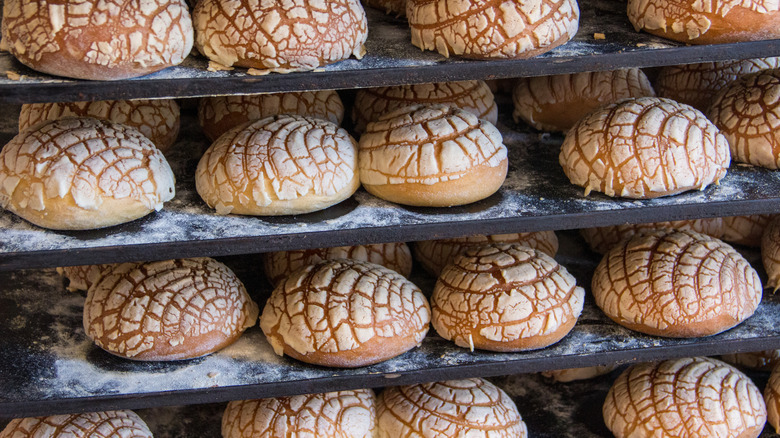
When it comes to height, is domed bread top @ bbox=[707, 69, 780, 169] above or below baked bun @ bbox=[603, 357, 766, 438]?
above

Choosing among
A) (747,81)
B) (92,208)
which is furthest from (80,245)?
(747,81)

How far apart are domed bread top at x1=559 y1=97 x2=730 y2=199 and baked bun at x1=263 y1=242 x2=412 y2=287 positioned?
61 cm

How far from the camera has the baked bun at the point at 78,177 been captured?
5.42 feet

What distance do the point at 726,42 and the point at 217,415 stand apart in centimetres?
182

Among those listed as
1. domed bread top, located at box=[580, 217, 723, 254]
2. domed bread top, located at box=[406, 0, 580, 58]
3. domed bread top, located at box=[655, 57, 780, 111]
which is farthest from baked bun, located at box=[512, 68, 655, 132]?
domed bread top, located at box=[406, 0, 580, 58]

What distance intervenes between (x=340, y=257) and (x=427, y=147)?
530mm

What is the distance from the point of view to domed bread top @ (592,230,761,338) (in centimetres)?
192

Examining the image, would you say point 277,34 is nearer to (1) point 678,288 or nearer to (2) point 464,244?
(2) point 464,244

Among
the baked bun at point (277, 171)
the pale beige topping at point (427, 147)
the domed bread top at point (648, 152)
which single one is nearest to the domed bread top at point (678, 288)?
the domed bread top at point (648, 152)

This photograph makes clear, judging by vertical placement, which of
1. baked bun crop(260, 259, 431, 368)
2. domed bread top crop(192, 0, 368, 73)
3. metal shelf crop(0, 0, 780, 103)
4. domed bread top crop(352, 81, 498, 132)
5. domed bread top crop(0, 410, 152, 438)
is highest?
domed bread top crop(192, 0, 368, 73)

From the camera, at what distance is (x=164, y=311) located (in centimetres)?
182

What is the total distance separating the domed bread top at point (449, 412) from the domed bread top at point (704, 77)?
1.13m

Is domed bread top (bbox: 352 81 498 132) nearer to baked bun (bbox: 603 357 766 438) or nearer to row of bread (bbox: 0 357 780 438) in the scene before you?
row of bread (bbox: 0 357 780 438)

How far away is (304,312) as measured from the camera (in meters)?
1.84
